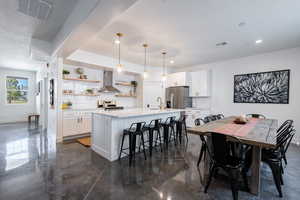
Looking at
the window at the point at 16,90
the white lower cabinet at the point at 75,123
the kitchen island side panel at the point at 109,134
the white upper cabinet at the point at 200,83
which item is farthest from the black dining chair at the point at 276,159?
the window at the point at 16,90

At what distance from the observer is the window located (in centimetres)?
713

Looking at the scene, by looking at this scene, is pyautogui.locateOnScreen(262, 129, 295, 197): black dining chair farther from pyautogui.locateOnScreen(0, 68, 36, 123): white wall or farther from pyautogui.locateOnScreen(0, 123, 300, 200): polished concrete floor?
pyautogui.locateOnScreen(0, 68, 36, 123): white wall

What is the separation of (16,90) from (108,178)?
842 centimetres

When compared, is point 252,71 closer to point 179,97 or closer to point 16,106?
point 179,97

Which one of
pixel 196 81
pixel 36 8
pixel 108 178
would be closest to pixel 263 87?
pixel 196 81

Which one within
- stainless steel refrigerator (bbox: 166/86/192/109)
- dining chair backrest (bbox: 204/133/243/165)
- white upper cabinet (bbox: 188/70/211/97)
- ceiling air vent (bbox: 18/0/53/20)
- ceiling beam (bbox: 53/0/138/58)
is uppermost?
ceiling air vent (bbox: 18/0/53/20)

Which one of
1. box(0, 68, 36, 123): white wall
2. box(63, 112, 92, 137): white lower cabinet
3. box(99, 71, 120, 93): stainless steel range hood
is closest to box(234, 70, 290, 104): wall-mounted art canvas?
box(99, 71, 120, 93): stainless steel range hood

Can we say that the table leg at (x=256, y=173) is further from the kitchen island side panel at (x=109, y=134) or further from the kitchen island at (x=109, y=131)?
the kitchen island side panel at (x=109, y=134)

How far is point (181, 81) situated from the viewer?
6410 millimetres

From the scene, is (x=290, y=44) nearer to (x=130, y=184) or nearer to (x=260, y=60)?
(x=260, y=60)

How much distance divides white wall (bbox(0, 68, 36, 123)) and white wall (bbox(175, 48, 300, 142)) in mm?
8926

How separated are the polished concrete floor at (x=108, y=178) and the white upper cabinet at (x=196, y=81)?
3.31m

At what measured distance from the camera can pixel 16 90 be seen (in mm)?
7348

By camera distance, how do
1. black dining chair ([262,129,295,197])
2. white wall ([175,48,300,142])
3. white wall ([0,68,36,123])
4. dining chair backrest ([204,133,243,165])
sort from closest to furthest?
1. dining chair backrest ([204,133,243,165])
2. black dining chair ([262,129,295,197])
3. white wall ([175,48,300,142])
4. white wall ([0,68,36,123])
